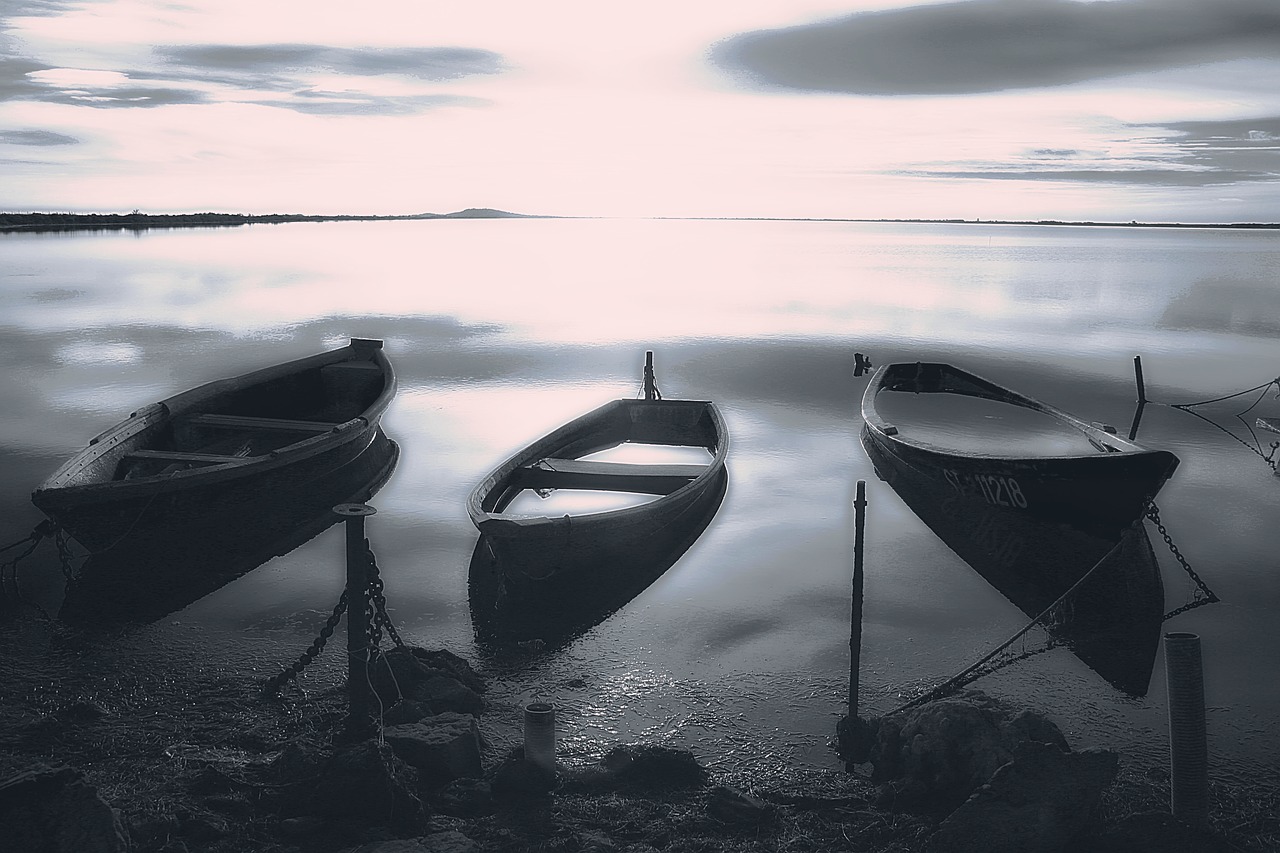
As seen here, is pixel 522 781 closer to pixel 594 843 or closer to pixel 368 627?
pixel 594 843

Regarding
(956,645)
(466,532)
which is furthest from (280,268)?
(956,645)

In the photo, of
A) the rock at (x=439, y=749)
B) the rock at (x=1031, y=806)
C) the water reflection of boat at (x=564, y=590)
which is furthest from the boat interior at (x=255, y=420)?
the rock at (x=1031, y=806)

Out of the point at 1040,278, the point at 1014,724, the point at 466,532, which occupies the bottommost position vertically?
the point at 1040,278

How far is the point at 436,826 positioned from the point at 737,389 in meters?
29.0

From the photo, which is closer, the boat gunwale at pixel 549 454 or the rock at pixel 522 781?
the rock at pixel 522 781

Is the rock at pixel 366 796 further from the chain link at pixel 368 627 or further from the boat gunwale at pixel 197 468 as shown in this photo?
the boat gunwale at pixel 197 468

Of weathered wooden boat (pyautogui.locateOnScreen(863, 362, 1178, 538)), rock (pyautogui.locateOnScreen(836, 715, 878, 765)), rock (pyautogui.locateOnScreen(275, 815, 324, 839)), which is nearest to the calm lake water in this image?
rock (pyautogui.locateOnScreen(836, 715, 878, 765))

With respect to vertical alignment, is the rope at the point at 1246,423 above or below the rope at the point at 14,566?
below

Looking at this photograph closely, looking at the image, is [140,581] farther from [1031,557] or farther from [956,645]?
[1031,557]

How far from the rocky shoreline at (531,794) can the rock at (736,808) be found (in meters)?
0.01

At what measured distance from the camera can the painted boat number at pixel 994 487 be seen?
14070 mm

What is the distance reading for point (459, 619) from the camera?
41.8 feet

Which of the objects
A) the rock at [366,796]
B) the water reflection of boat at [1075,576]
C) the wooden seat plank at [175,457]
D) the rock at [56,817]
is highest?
the wooden seat plank at [175,457]

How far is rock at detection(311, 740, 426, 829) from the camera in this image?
307 inches
